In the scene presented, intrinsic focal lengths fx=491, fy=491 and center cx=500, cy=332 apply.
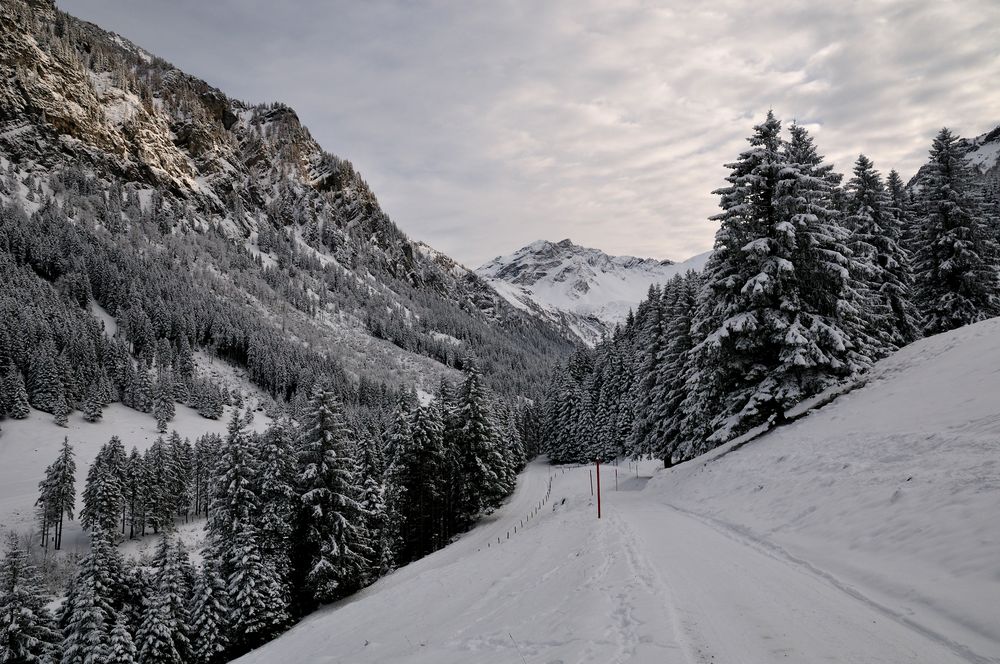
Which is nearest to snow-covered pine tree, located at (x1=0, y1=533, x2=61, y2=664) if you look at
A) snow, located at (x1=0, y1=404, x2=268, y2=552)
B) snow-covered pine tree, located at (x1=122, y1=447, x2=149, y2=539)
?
snow-covered pine tree, located at (x1=122, y1=447, x2=149, y2=539)

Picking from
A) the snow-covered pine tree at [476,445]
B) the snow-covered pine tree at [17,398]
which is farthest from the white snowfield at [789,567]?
the snow-covered pine tree at [17,398]

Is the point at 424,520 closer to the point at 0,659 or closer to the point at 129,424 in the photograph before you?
the point at 0,659

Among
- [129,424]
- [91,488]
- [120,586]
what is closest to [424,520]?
[120,586]

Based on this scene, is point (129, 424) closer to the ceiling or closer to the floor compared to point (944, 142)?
closer to the floor

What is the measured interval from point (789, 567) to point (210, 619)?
1162 inches

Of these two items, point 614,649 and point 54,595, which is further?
point 54,595

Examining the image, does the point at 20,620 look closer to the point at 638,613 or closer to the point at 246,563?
the point at 246,563

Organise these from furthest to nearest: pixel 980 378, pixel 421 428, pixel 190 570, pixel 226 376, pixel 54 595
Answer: pixel 226 376 → pixel 54 595 → pixel 421 428 → pixel 190 570 → pixel 980 378

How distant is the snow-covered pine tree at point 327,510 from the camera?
26.9 metres

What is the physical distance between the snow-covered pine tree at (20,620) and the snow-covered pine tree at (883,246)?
52.5 metres

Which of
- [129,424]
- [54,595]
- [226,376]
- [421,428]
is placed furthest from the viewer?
[226,376]

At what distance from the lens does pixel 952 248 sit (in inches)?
1122

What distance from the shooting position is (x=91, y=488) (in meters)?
61.0

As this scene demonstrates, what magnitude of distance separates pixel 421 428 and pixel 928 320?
Result: 3340 centimetres
